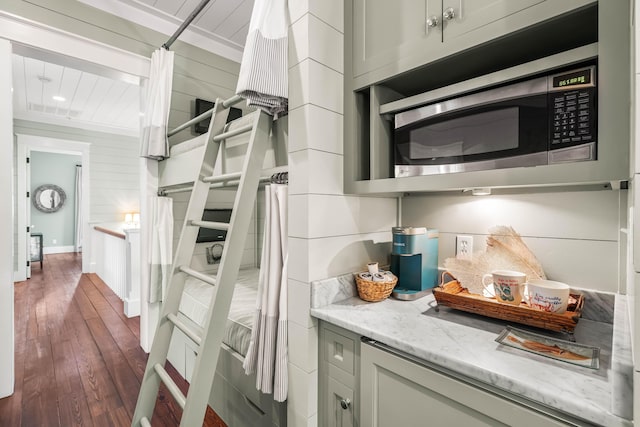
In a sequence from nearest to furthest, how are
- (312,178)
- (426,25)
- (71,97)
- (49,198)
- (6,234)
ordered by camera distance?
(426,25)
(312,178)
(6,234)
(71,97)
(49,198)

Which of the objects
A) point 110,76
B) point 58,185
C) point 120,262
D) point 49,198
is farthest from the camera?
point 58,185

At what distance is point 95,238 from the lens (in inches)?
218

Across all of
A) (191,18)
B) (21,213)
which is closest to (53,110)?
(21,213)

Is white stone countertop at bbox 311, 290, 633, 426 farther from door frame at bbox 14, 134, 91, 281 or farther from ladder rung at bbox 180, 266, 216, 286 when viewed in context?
door frame at bbox 14, 134, 91, 281

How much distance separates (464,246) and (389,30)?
0.99 meters

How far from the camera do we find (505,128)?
0.98 meters

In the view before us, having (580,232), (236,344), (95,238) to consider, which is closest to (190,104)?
(236,344)

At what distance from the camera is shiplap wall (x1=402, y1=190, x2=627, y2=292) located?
1088mm

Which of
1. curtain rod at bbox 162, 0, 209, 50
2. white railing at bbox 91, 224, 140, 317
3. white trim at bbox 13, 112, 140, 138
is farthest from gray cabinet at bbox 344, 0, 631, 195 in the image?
white trim at bbox 13, 112, 140, 138

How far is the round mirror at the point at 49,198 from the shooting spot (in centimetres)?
786

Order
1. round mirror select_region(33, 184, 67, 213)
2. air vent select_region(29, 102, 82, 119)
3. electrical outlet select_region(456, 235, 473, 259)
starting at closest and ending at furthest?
electrical outlet select_region(456, 235, 473, 259), air vent select_region(29, 102, 82, 119), round mirror select_region(33, 184, 67, 213)

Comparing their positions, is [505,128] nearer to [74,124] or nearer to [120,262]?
[120,262]

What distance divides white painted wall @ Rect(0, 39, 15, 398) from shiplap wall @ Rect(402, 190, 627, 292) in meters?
2.78

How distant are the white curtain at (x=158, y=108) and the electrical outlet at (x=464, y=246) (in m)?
2.20
